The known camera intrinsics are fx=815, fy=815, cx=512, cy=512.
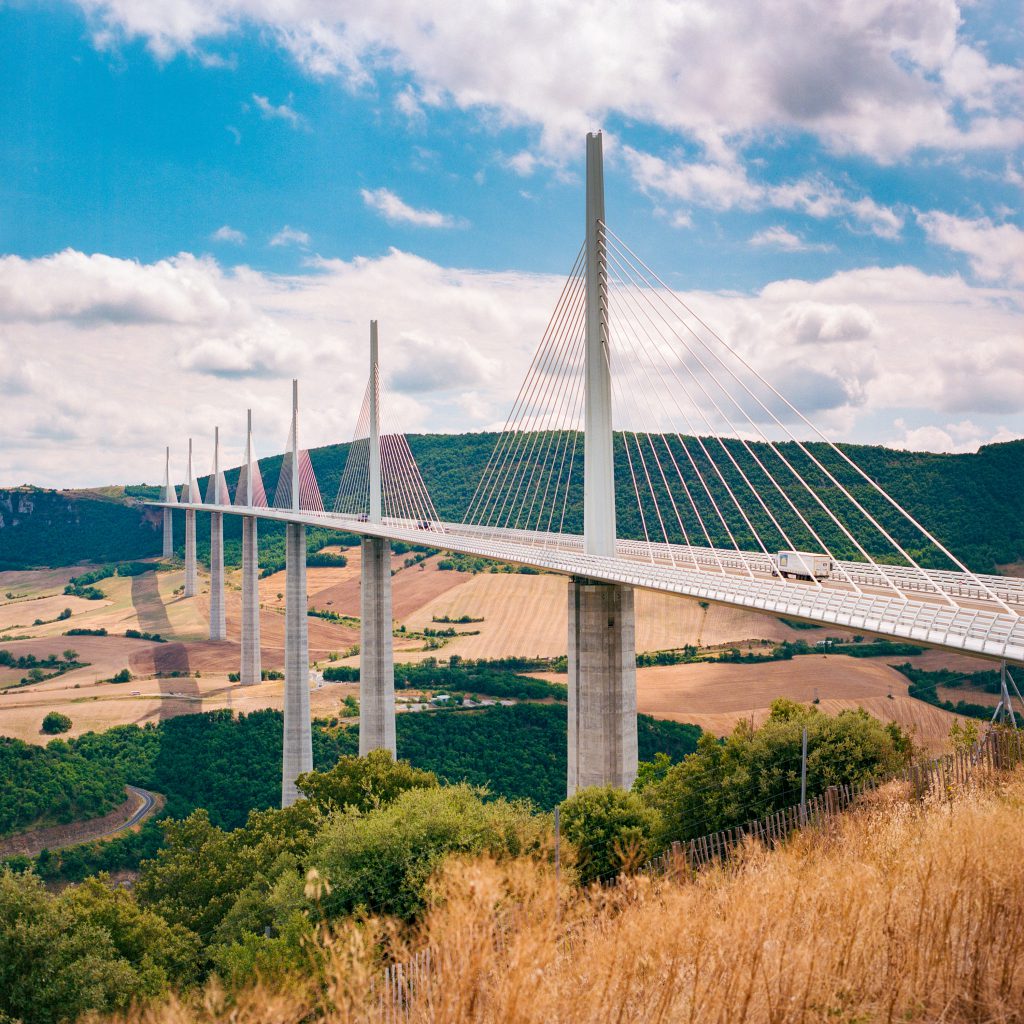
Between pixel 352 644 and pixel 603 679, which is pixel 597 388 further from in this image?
pixel 352 644

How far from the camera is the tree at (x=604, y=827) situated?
1619cm

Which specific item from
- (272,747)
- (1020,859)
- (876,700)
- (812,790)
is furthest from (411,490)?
(1020,859)

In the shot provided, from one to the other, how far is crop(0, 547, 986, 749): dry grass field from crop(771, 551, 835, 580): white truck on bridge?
1959 cm

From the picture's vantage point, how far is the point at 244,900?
20297mm

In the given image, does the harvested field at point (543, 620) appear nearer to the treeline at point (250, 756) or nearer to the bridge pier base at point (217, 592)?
the treeline at point (250, 756)

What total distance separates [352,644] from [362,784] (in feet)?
201

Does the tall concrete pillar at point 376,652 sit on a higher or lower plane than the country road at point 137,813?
higher

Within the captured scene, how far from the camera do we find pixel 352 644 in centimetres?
8262

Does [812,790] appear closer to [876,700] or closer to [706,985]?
[706,985]

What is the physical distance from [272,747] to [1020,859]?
54.0m

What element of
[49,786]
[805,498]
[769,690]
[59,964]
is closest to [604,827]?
[59,964]

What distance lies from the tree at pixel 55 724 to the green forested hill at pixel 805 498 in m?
39.1

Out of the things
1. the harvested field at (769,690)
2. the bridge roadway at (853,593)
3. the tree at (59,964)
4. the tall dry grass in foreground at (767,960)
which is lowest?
the harvested field at (769,690)

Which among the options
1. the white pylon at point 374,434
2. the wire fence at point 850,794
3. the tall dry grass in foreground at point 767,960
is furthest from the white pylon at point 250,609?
the tall dry grass in foreground at point 767,960
